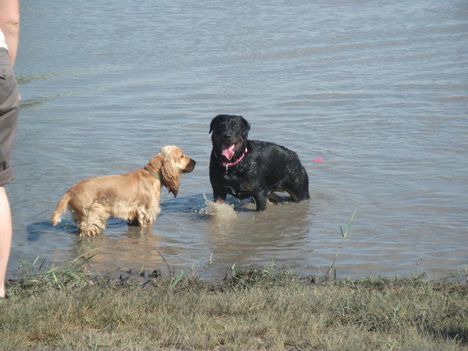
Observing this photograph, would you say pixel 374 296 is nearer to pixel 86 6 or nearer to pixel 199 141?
pixel 199 141

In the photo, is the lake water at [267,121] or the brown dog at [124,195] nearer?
the lake water at [267,121]

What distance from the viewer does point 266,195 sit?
10086mm

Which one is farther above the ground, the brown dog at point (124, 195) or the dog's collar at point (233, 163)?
the dog's collar at point (233, 163)

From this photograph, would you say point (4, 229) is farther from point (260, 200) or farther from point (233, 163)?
point (260, 200)

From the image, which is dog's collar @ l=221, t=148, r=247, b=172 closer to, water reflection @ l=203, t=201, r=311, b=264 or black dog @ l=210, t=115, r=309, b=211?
black dog @ l=210, t=115, r=309, b=211

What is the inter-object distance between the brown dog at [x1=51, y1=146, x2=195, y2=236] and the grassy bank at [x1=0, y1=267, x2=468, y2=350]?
2134 mm

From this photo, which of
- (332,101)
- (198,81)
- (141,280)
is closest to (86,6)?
(198,81)

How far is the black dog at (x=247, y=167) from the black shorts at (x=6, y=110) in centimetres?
421

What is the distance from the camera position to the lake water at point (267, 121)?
836 cm

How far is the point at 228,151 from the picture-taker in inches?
377

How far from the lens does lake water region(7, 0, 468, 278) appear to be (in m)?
8.36

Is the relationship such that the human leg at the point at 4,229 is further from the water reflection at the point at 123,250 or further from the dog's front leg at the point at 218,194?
the dog's front leg at the point at 218,194

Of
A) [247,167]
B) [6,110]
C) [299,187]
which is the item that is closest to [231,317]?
[6,110]

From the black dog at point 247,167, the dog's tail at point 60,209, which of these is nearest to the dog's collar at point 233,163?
the black dog at point 247,167
